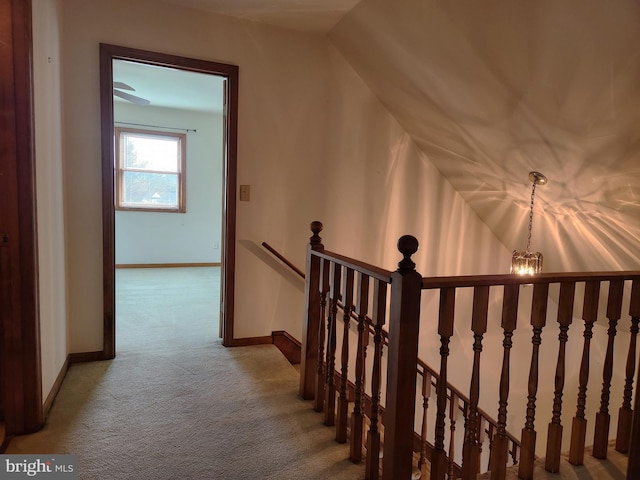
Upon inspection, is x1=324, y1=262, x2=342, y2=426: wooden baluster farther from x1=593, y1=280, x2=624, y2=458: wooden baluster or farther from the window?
the window

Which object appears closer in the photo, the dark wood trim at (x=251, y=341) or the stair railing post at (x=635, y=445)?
the stair railing post at (x=635, y=445)

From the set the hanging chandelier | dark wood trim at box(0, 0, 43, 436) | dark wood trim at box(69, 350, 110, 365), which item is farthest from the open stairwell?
dark wood trim at box(69, 350, 110, 365)

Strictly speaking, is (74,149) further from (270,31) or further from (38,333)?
(270,31)

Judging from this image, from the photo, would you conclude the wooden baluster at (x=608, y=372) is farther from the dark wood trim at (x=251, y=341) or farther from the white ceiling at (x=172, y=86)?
the white ceiling at (x=172, y=86)

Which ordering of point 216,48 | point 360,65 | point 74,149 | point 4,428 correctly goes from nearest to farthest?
point 4,428 < point 74,149 < point 216,48 < point 360,65

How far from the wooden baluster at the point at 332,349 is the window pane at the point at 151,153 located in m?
4.91

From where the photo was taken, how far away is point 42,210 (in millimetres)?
1860

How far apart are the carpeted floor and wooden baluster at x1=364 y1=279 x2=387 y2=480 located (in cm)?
9

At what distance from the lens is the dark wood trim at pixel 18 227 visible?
157 centimetres

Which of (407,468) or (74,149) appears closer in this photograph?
(407,468)

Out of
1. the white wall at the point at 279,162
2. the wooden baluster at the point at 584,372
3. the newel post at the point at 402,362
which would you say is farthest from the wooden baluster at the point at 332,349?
the white wall at the point at 279,162

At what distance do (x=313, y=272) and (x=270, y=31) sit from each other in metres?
1.81

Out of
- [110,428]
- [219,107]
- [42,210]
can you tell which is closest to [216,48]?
[42,210]

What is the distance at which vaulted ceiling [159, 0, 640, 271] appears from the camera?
1.72 meters
